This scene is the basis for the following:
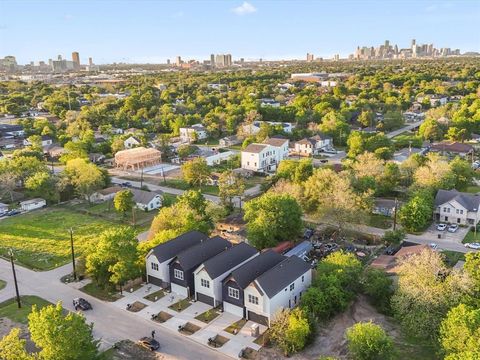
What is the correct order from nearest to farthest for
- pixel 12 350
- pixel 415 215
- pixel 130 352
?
pixel 12 350, pixel 130 352, pixel 415 215

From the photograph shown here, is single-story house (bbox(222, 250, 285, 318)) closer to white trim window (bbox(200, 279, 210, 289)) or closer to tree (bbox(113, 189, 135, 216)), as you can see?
white trim window (bbox(200, 279, 210, 289))

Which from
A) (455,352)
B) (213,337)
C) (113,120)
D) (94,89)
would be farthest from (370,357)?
(94,89)

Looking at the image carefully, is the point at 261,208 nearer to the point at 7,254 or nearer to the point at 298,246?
the point at 298,246

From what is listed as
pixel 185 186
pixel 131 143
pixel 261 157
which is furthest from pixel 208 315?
pixel 131 143

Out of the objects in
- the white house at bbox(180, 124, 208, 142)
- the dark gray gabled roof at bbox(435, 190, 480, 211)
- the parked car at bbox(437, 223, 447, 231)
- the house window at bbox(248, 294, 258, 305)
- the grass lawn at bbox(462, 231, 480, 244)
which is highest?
the white house at bbox(180, 124, 208, 142)

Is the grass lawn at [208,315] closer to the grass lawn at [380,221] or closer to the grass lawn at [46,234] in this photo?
the grass lawn at [46,234]

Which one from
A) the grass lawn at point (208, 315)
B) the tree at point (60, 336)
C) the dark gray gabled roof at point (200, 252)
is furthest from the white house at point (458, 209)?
the tree at point (60, 336)

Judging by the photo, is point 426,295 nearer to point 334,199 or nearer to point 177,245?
point 334,199

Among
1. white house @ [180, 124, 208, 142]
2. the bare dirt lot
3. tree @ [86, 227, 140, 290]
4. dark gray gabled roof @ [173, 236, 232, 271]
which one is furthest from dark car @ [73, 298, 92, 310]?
white house @ [180, 124, 208, 142]
